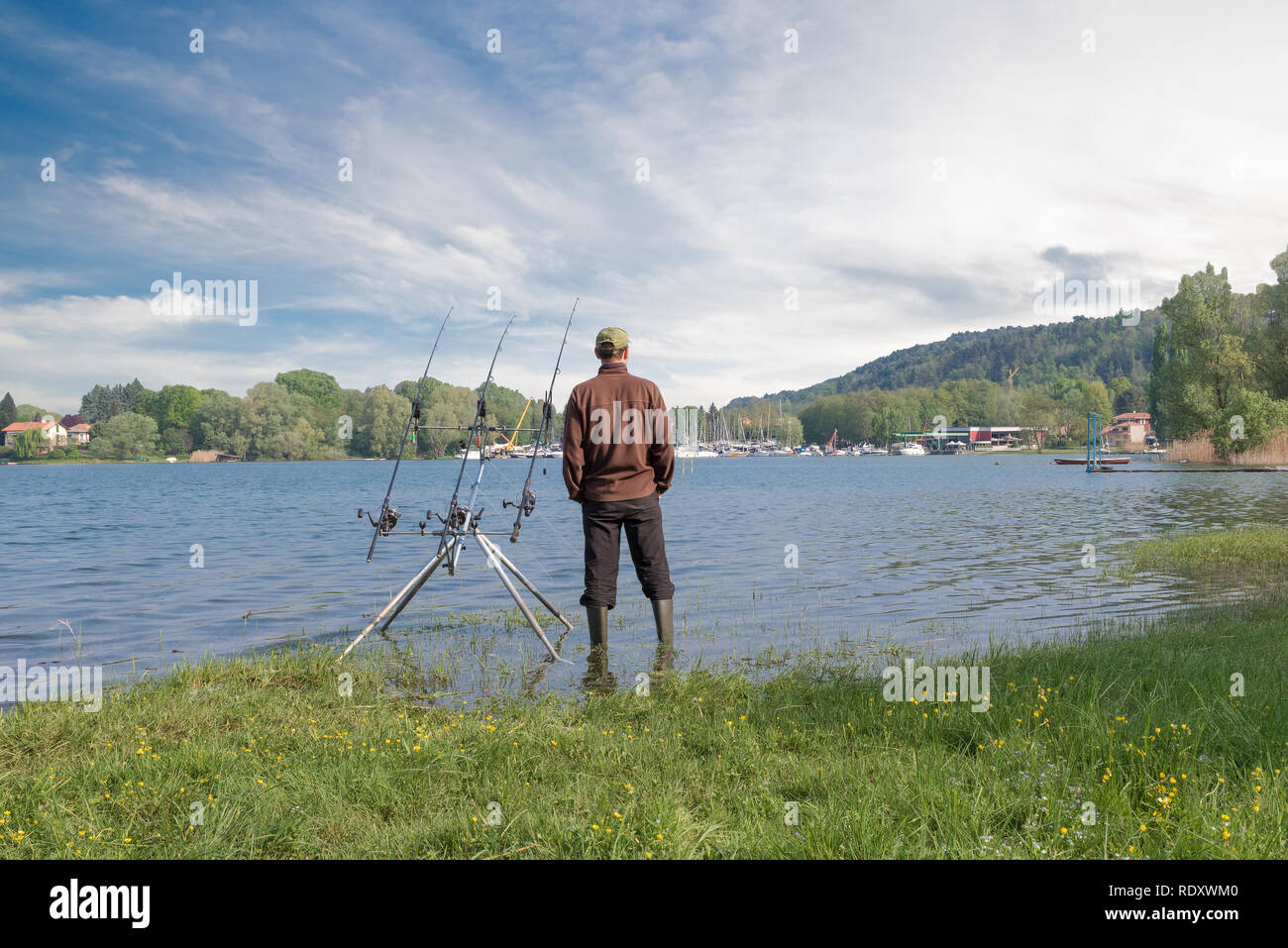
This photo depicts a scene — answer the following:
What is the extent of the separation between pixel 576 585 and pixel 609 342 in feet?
28.6

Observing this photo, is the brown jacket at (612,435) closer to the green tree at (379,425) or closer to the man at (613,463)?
the man at (613,463)

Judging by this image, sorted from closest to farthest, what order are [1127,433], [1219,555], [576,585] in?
1. [576,585]
2. [1219,555]
3. [1127,433]

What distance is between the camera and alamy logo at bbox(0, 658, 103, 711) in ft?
24.1

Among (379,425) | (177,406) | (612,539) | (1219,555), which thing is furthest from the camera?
(177,406)

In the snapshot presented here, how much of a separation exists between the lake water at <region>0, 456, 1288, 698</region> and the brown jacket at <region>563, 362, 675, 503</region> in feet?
→ 6.76

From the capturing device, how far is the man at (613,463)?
7.98 metres

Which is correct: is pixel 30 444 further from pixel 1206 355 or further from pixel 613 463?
pixel 613 463

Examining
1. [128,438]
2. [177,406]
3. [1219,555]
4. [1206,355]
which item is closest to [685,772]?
[1219,555]

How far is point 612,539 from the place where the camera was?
324 inches

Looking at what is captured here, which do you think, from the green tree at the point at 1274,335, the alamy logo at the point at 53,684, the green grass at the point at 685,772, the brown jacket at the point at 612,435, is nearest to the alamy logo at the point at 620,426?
the brown jacket at the point at 612,435
